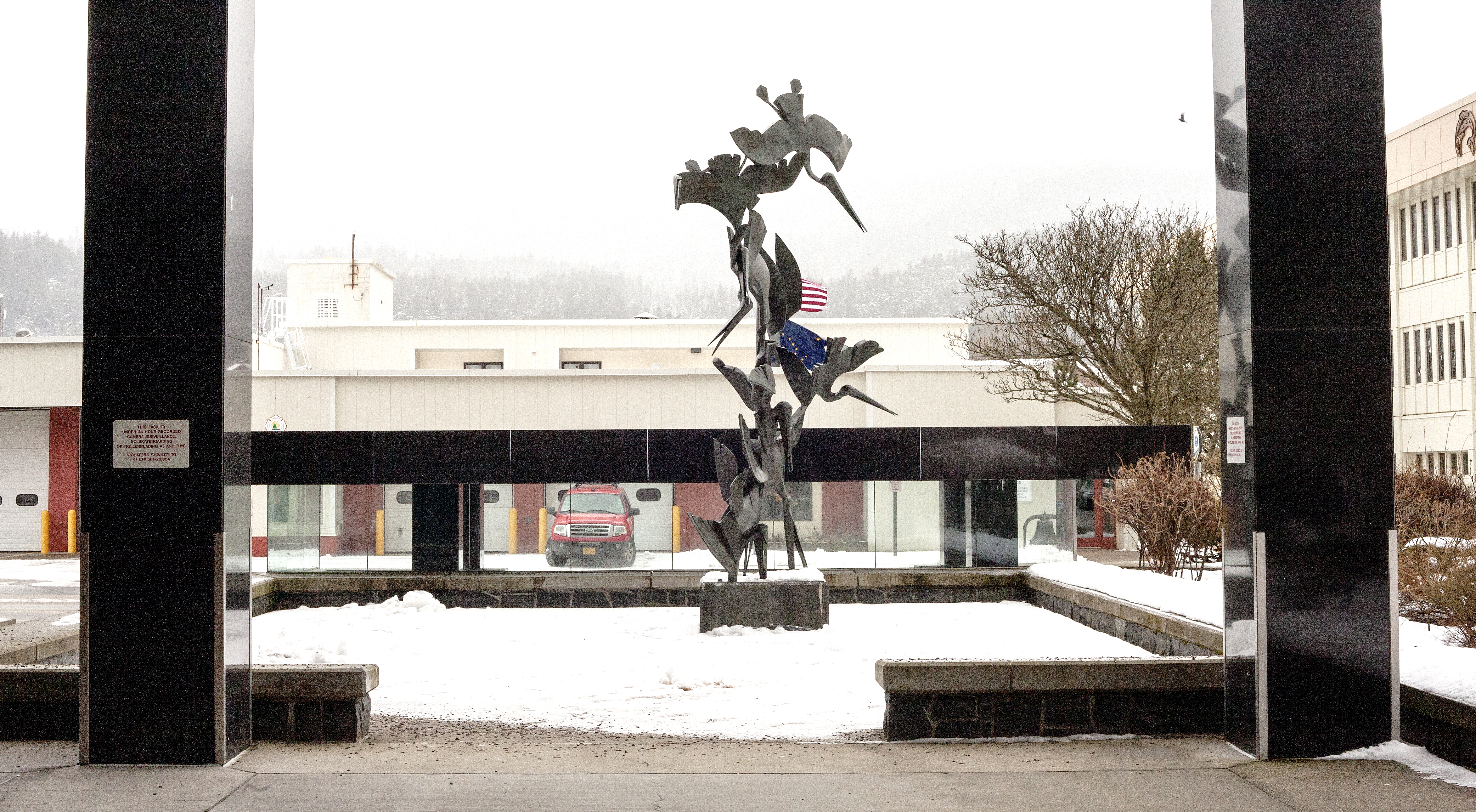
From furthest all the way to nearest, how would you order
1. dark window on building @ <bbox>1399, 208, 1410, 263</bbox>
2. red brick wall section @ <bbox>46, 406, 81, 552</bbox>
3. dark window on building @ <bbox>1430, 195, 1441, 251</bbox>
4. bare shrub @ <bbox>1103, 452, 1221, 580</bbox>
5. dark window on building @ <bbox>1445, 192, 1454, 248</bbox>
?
dark window on building @ <bbox>1399, 208, 1410, 263</bbox> → dark window on building @ <bbox>1430, 195, 1441, 251</bbox> → dark window on building @ <bbox>1445, 192, 1454, 248</bbox> → red brick wall section @ <bbox>46, 406, 81, 552</bbox> → bare shrub @ <bbox>1103, 452, 1221, 580</bbox>

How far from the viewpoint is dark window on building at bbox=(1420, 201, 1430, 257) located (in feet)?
149

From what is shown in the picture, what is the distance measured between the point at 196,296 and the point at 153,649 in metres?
1.99

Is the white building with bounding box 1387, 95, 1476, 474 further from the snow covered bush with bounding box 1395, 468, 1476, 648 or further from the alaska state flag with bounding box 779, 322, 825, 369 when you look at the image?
the alaska state flag with bounding box 779, 322, 825, 369

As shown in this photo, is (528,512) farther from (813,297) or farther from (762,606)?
(813,297)

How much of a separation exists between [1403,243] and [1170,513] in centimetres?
3616

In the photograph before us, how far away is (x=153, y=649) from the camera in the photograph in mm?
7020

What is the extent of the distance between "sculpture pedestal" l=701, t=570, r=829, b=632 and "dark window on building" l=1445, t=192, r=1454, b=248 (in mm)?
38500

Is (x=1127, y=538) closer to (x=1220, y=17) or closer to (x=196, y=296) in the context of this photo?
(x=1220, y=17)

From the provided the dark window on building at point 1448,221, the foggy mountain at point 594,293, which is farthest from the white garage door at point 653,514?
the foggy mountain at point 594,293

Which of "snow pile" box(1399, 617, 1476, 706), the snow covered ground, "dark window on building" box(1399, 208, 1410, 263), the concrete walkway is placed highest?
"dark window on building" box(1399, 208, 1410, 263)

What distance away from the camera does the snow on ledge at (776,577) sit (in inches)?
600

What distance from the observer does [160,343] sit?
23.2 feet

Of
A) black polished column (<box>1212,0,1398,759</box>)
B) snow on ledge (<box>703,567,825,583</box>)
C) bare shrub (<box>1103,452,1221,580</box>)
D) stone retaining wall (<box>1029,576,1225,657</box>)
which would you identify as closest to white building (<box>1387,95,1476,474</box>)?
bare shrub (<box>1103,452,1221,580</box>)

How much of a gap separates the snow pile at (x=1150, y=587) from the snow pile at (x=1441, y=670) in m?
2.47
